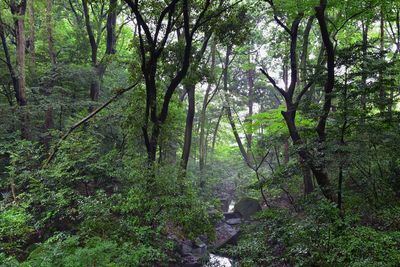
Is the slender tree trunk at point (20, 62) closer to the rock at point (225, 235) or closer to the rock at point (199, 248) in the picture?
the rock at point (199, 248)

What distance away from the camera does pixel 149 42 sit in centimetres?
779

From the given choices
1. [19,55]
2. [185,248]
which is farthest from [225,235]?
[19,55]

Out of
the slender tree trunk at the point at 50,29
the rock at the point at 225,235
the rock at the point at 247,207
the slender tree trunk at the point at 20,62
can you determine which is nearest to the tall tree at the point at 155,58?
the slender tree trunk at the point at 20,62

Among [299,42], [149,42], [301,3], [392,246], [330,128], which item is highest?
[299,42]

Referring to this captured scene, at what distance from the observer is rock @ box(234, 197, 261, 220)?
15.5m

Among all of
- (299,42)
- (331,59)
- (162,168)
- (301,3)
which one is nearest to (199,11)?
(301,3)

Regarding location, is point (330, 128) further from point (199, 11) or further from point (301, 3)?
point (199, 11)

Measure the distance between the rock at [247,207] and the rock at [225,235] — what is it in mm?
1530

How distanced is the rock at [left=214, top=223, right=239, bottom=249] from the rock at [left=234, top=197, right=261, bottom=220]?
1.53 meters

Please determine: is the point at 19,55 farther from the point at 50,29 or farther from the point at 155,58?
the point at 155,58

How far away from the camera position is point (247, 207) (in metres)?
16.1

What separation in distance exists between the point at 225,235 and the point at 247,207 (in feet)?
11.7

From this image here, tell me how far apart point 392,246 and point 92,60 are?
1313 cm

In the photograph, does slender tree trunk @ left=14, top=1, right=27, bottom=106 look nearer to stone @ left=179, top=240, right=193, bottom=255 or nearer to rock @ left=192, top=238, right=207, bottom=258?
stone @ left=179, top=240, right=193, bottom=255
